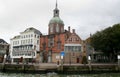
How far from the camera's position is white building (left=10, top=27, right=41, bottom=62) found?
76.4 metres

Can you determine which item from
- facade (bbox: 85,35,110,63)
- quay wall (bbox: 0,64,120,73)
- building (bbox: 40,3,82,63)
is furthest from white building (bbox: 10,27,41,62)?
quay wall (bbox: 0,64,120,73)

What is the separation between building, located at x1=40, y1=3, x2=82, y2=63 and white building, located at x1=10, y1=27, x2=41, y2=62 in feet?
6.42

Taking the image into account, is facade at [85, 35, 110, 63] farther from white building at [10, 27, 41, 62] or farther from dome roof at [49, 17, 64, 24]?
white building at [10, 27, 41, 62]

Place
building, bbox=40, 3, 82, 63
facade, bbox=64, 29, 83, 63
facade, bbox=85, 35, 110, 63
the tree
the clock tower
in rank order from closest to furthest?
the tree, facade, bbox=64, 29, 83, 63, building, bbox=40, 3, 82, 63, facade, bbox=85, 35, 110, 63, the clock tower

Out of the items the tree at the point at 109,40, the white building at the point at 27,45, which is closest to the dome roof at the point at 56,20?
the white building at the point at 27,45

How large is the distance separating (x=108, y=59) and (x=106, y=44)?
16030 millimetres

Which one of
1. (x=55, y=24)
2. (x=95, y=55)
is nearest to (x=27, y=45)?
(x=55, y=24)

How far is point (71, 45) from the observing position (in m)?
70.2

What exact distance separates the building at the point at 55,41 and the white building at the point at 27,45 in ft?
6.42

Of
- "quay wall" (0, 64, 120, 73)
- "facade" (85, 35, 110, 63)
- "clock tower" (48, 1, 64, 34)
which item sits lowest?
"quay wall" (0, 64, 120, 73)

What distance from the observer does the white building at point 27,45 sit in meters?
76.4

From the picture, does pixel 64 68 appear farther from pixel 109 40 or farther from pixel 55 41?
pixel 55 41

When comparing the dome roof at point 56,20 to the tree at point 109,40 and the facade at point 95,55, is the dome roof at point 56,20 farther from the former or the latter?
the tree at point 109,40

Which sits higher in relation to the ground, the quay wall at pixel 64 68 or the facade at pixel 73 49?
the facade at pixel 73 49
